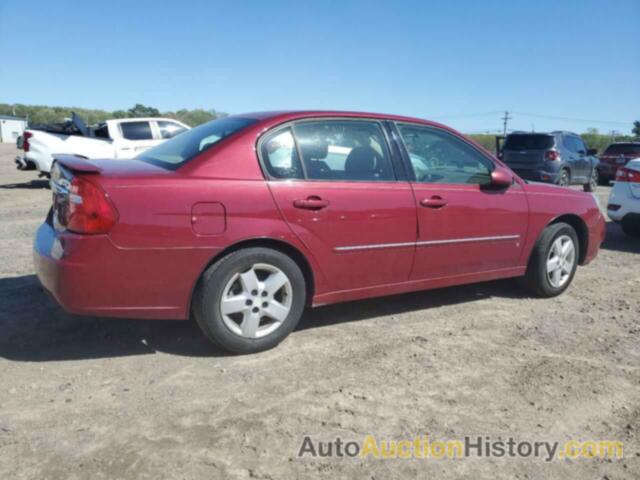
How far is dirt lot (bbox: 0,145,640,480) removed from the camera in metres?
2.39

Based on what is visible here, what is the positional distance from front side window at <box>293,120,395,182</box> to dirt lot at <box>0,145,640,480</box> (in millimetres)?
1156

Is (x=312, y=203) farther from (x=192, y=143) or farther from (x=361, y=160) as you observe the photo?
(x=192, y=143)

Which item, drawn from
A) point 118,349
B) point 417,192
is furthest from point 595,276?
point 118,349

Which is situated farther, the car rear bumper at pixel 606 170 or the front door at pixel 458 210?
the car rear bumper at pixel 606 170

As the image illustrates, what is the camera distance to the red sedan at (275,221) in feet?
10.0

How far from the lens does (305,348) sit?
3.62 meters

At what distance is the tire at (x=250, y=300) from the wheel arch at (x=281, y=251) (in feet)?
0.10

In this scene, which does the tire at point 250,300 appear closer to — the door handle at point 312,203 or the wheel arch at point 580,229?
the door handle at point 312,203

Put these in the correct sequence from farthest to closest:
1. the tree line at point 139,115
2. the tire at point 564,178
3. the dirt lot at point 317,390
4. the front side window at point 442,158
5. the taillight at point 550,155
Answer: the tree line at point 139,115 → the tire at point 564,178 → the taillight at point 550,155 → the front side window at point 442,158 → the dirt lot at point 317,390

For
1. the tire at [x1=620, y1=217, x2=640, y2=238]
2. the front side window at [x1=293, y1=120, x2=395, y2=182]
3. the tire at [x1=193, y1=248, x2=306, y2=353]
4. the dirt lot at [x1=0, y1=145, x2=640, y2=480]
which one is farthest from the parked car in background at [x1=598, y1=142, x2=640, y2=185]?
the tire at [x1=193, y1=248, x2=306, y2=353]

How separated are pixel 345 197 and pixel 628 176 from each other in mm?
5673

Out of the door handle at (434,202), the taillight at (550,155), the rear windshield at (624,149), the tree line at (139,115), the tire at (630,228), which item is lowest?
the tire at (630,228)

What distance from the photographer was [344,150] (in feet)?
12.5

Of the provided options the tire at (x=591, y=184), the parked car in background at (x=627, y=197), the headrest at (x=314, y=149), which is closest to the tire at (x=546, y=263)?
the headrest at (x=314, y=149)
